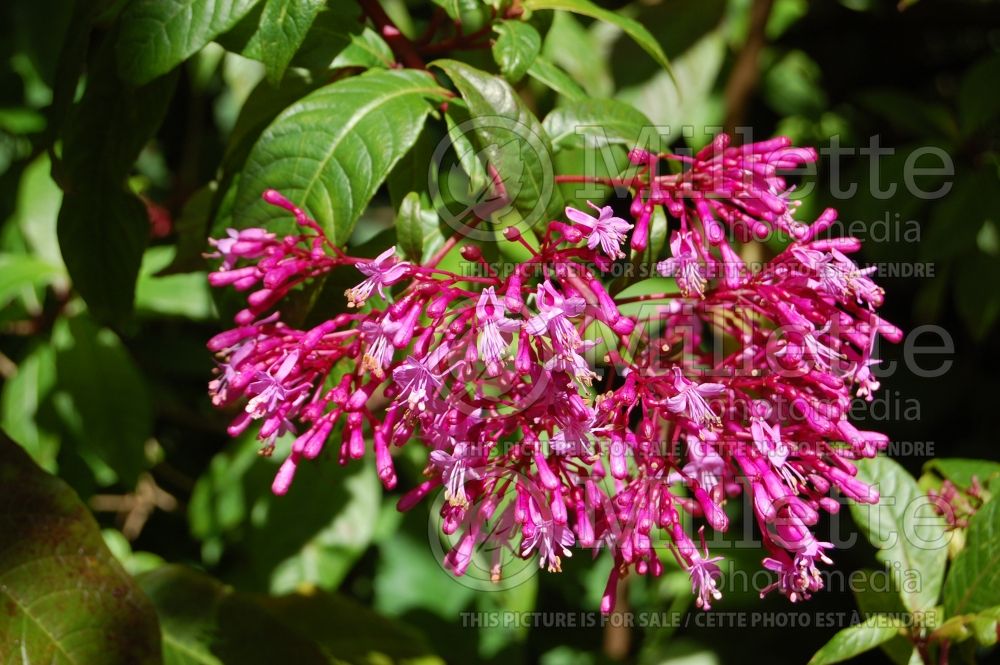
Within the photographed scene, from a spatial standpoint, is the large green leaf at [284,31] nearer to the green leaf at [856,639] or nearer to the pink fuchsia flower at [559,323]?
the pink fuchsia flower at [559,323]

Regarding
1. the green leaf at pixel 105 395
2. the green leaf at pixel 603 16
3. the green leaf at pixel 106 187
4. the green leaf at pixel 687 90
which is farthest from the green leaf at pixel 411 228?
the green leaf at pixel 687 90

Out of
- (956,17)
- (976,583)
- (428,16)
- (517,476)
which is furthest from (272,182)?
(956,17)

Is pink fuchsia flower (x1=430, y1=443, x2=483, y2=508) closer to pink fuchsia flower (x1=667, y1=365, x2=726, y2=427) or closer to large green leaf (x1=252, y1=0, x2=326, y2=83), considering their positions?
pink fuchsia flower (x1=667, y1=365, x2=726, y2=427)

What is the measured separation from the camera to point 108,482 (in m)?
2.26

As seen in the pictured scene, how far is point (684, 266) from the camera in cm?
120

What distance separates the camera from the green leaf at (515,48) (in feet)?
4.17

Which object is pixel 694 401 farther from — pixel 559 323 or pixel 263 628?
pixel 263 628

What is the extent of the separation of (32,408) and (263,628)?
0.81m

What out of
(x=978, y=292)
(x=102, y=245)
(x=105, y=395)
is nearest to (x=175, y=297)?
(x=105, y=395)

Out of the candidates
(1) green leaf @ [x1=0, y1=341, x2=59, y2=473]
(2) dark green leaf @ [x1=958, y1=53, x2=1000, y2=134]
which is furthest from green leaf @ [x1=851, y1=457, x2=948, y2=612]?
(1) green leaf @ [x1=0, y1=341, x2=59, y2=473]

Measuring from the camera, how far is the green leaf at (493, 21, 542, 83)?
4.17 feet

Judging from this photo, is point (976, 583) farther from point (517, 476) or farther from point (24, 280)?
point (24, 280)

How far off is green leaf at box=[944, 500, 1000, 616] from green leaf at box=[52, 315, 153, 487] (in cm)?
147

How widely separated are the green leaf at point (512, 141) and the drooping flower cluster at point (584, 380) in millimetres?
57
